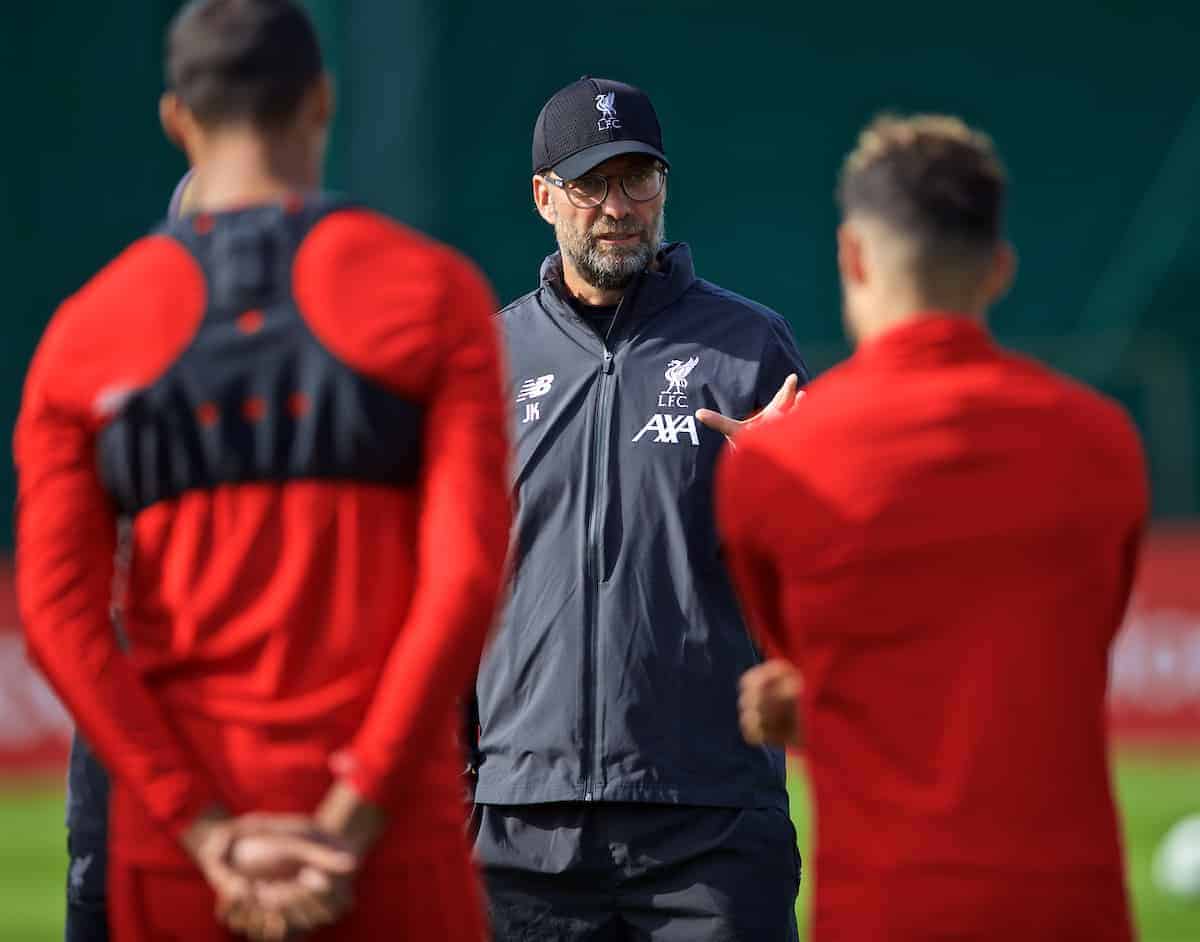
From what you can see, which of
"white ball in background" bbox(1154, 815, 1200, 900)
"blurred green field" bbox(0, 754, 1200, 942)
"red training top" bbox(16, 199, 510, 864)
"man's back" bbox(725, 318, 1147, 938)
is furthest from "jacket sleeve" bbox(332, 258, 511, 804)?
"white ball in background" bbox(1154, 815, 1200, 900)

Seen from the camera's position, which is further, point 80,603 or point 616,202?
point 616,202

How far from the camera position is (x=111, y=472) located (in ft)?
9.64

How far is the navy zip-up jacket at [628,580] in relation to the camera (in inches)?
172

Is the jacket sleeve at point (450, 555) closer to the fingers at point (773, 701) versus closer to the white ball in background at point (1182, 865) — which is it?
the fingers at point (773, 701)

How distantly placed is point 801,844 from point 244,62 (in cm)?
861

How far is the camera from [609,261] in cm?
471

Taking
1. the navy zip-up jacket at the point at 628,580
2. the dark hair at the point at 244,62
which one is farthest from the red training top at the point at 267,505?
the navy zip-up jacket at the point at 628,580

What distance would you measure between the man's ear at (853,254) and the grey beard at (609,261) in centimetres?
157

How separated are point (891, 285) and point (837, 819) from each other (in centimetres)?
73

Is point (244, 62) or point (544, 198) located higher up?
point (244, 62)

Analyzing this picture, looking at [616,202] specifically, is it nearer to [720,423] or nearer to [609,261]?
[609,261]

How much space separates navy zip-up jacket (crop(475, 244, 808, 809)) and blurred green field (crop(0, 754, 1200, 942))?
4.72m

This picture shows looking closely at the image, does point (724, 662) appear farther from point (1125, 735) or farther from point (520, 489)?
point (1125, 735)

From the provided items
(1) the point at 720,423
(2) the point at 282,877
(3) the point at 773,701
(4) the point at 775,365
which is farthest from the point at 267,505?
(4) the point at 775,365
